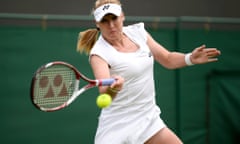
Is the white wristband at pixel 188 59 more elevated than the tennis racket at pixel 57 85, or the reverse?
the white wristband at pixel 188 59

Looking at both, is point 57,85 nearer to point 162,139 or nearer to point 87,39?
point 87,39

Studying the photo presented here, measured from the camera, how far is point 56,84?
10.9 feet

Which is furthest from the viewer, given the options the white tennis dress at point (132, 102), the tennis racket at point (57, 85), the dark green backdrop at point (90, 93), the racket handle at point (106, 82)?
the dark green backdrop at point (90, 93)

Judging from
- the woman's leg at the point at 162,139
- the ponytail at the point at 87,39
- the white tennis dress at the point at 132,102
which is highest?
the ponytail at the point at 87,39

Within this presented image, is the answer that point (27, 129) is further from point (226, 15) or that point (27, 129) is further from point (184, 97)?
point (226, 15)

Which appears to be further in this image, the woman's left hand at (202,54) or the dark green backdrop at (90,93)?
the dark green backdrop at (90,93)

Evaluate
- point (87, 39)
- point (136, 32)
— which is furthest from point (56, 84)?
point (136, 32)

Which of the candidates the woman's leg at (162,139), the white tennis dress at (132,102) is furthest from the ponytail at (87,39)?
the woman's leg at (162,139)

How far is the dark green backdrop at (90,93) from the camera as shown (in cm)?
513

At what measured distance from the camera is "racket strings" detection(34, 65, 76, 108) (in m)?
3.22

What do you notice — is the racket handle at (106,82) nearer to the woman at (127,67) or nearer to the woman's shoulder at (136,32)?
the woman at (127,67)

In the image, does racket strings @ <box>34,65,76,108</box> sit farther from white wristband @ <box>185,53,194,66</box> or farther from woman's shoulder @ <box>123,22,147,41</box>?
white wristband @ <box>185,53,194,66</box>

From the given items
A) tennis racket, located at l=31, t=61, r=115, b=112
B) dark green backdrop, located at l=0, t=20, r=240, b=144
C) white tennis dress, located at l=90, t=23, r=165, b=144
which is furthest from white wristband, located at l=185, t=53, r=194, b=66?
dark green backdrop, located at l=0, t=20, r=240, b=144

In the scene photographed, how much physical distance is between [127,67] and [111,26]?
0.29m
